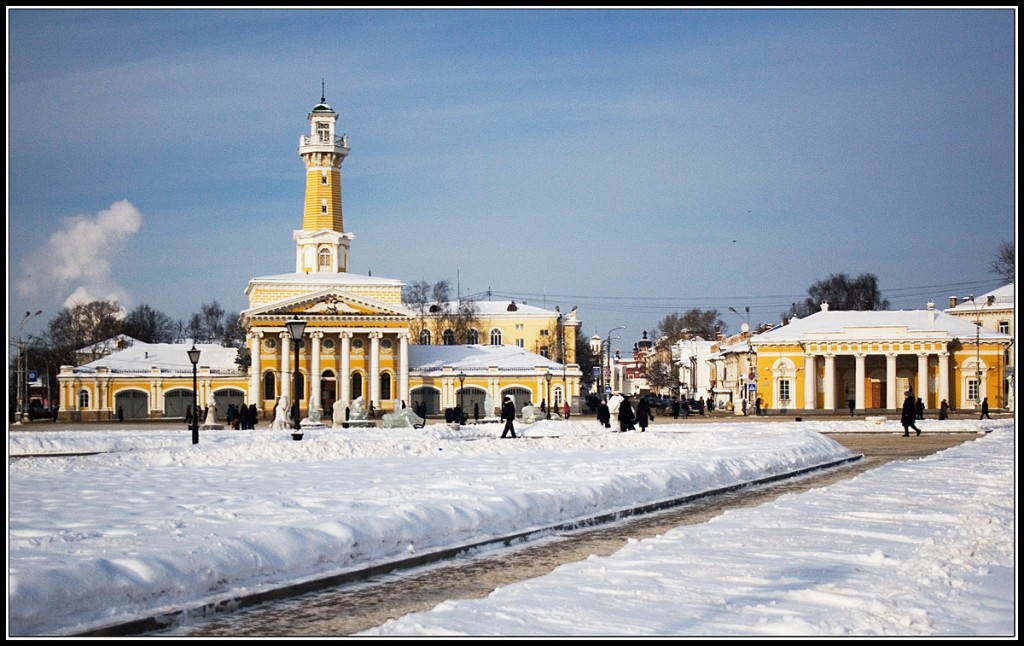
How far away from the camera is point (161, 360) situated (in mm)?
90250

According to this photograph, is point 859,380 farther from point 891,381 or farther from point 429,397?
point 429,397

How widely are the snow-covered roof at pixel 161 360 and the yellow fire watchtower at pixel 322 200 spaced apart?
9151 mm

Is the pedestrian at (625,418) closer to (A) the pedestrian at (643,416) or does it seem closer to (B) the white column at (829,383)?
(A) the pedestrian at (643,416)

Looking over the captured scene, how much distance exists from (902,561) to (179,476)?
1396 centimetres

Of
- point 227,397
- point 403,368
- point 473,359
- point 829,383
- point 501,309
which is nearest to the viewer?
point 829,383

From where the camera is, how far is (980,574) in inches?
421

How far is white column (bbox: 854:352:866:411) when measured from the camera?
84.0 meters

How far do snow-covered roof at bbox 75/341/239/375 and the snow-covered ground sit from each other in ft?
211

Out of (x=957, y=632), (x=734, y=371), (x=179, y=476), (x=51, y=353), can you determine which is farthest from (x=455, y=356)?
(x=957, y=632)

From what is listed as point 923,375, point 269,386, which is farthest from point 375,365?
point 923,375

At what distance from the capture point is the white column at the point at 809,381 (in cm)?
8362

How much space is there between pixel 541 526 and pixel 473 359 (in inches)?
2991

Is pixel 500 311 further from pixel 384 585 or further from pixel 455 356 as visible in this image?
pixel 384 585

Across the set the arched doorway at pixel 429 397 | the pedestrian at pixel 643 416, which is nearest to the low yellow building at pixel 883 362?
the arched doorway at pixel 429 397
